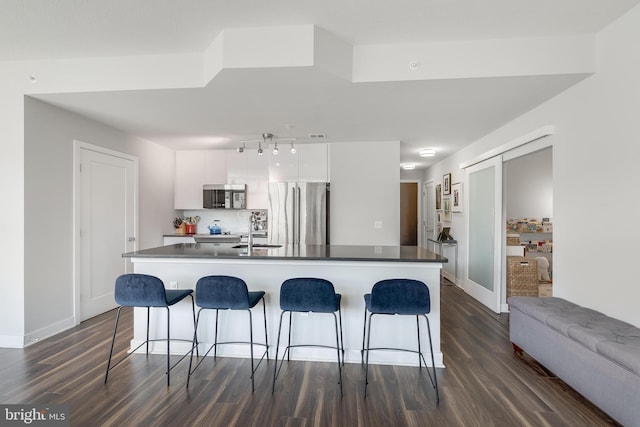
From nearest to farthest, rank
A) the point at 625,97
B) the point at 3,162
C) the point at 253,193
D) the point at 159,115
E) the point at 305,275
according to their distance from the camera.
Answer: the point at 625,97
the point at 305,275
the point at 3,162
the point at 159,115
the point at 253,193

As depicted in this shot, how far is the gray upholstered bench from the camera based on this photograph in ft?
5.63

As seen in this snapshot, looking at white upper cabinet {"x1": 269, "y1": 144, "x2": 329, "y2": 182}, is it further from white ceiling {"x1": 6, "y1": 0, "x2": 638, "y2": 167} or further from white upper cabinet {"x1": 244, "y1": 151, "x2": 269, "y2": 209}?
white ceiling {"x1": 6, "y1": 0, "x2": 638, "y2": 167}

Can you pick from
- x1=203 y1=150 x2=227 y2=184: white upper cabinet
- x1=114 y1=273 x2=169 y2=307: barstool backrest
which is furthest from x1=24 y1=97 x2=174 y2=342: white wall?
x1=203 y1=150 x2=227 y2=184: white upper cabinet

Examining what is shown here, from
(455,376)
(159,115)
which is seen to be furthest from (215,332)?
(159,115)

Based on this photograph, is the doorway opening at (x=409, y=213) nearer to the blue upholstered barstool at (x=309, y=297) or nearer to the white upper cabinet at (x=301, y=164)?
the white upper cabinet at (x=301, y=164)

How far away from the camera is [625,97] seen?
7.31 ft

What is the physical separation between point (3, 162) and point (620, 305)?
5.46 metres

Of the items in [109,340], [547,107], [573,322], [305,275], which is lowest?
[109,340]

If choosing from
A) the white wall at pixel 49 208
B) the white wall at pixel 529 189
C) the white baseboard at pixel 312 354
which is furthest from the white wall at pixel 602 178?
the white wall at pixel 49 208

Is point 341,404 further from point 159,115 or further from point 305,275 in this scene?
point 159,115

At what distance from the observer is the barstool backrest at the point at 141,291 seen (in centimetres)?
239

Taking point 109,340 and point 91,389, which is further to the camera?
point 109,340
